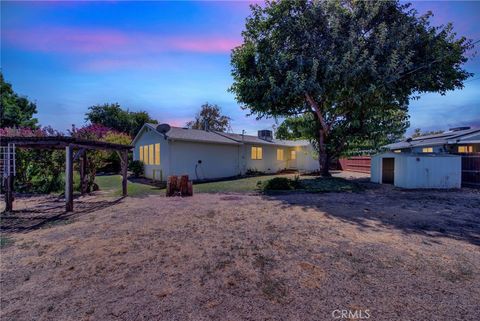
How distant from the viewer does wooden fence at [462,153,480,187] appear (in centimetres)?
1269

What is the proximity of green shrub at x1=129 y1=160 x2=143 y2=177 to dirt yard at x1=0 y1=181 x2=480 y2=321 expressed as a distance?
11660mm

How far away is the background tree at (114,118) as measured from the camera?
113 feet

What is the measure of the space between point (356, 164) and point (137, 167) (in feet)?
66.0

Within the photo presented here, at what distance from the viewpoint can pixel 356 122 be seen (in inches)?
543

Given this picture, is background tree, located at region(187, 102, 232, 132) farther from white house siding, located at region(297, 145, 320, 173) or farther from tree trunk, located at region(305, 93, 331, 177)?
tree trunk, located at region(305, 93, 331, 177)

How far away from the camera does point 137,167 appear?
18500 millimetres

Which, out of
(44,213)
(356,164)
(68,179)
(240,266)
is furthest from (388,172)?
(44,213)

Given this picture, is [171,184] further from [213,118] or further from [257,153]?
[213,118]

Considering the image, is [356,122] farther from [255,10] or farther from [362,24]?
[255,10]

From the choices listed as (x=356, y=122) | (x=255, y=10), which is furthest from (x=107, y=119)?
(x=356, y=122)

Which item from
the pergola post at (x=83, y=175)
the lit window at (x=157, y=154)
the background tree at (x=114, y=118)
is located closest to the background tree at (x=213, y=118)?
the background tree at (x=114, y=118)

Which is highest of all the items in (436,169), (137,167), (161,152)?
(161,152)

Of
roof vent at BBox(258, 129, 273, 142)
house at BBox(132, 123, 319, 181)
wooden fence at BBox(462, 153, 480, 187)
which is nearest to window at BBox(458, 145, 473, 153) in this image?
wooden fence at BBox(462, 153, 480, 187)

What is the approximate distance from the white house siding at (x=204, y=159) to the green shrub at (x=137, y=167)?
476 centimetres
